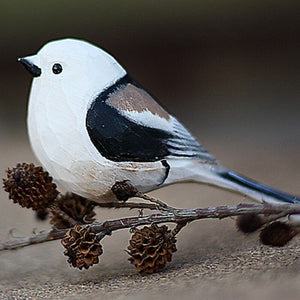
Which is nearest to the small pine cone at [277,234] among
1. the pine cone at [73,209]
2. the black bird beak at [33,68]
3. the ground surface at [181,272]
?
the ground surface at [181,272]

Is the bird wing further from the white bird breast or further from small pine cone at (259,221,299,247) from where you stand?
small pine cone at (259,221,299,247)

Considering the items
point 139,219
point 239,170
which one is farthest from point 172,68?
point 139,219

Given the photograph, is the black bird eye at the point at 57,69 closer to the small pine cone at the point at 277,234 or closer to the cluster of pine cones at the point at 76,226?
the cluster of pine cones at the point at 76,226

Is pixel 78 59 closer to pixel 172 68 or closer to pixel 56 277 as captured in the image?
pixel 56 277

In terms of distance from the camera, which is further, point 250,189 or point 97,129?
point 250,189

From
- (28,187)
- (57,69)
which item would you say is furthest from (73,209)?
(57,69)

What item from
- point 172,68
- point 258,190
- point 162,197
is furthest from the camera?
point 172,68

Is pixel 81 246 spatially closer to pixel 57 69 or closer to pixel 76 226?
pixel 76 226
